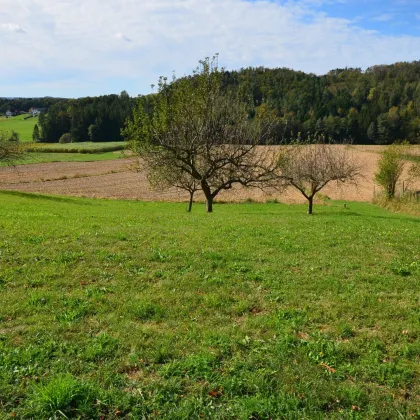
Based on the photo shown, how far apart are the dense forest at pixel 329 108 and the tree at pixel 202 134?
6244 cm

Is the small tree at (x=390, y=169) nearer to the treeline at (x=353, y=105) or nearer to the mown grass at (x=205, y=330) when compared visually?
the treeline at (x=353, y=105)

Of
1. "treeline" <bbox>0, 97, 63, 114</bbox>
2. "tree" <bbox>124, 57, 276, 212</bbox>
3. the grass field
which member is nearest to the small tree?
"tree" <bbox>124, 57, 276, 212</bbox>

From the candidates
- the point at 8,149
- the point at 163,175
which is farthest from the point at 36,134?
the point at 163,175

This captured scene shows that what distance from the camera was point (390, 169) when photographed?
46.4m

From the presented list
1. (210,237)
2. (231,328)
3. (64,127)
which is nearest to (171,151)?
(210,237)

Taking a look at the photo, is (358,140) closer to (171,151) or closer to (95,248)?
(171,151)

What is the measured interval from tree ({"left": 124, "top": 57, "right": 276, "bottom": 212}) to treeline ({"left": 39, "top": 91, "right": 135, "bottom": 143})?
85204 millimetres

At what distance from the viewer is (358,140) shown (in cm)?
10225

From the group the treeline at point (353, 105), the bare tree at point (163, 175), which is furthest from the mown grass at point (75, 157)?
the bare tree at point (163, 175)

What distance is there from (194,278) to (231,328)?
6.65ft

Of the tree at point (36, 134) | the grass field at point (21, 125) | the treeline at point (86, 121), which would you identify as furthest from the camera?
the grass field at point (21, 125)

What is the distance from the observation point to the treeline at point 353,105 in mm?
94875

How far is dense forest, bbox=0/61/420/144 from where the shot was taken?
3845 inches

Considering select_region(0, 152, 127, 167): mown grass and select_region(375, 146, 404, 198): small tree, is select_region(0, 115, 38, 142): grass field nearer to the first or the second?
select_region(0, 152, 127, 167): mown grass
